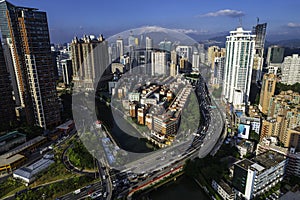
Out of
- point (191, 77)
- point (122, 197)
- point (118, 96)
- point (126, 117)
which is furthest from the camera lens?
point (191, 77)

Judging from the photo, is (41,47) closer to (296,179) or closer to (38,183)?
(38,183)

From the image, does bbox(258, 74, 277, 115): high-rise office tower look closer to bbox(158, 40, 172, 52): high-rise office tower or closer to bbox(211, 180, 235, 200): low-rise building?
bbox(158, 40, 172, 52): high-rise office tower

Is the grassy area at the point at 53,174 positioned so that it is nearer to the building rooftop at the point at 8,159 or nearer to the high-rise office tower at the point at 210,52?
the building rooftop at the point at 8,159

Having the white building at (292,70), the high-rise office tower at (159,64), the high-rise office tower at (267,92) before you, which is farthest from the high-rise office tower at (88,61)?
the white building at (292,70)

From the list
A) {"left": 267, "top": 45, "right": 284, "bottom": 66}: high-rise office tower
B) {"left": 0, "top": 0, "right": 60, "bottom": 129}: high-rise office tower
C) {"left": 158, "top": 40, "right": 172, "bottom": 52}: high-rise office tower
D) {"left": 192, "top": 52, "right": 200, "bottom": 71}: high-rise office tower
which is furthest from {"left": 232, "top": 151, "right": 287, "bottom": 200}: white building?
{"left": 267, "top": 45, "right": 284, "bottom": 66}: high-rise office tower

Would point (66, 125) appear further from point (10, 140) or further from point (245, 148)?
point (245, 148)

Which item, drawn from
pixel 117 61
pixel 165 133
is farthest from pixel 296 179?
pixel 117 61

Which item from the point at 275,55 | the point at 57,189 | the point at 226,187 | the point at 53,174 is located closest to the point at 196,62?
the point at 275,55
